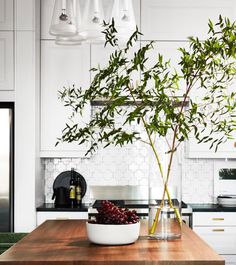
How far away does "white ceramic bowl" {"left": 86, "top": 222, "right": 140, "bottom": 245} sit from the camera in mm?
2209

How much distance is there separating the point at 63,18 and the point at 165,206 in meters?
1.26

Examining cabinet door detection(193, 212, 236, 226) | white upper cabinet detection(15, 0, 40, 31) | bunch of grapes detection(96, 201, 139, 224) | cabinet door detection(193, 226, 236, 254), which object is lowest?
cabinet door detection(193, 226, 236, 254)

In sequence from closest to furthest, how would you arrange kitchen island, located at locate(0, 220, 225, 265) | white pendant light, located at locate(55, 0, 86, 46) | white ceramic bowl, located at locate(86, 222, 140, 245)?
1. kitchen island, located at locate(0, 220, 225, 265)
2. white ceramic bowl, located at locate(86, 222, 140, 245)
3. white pendant light, located at locate(55, 0, 86, 46)

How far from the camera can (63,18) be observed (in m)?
3.00

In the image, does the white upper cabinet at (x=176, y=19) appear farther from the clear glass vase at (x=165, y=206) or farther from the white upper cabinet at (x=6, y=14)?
the clear glass vase at (x=165, y=206)

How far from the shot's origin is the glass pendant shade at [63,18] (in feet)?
9.86

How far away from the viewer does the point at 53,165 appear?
5.42 m

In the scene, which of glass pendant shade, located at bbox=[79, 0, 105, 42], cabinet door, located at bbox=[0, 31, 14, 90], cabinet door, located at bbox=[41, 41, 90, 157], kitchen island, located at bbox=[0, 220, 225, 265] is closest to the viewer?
kitchen island, located at bbox=[0, 220, 225, 265]

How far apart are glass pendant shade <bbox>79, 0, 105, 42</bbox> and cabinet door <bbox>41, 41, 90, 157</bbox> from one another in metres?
2.12

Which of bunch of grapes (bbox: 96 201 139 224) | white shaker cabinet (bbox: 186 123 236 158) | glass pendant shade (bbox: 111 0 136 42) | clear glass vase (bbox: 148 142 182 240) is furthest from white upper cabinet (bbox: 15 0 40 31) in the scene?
bunch of grapes (bbox: 96 201 139 224)

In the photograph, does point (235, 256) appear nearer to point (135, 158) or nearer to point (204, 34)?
point (135, 158)

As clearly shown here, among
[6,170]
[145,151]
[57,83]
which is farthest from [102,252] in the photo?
[145,151]

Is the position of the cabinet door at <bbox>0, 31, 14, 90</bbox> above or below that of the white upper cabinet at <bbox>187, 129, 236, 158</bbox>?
above

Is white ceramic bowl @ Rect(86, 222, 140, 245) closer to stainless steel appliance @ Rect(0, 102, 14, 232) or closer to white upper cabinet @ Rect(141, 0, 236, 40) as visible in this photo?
stainless steel appliance @ Rect(0, 102, 14, 232)
